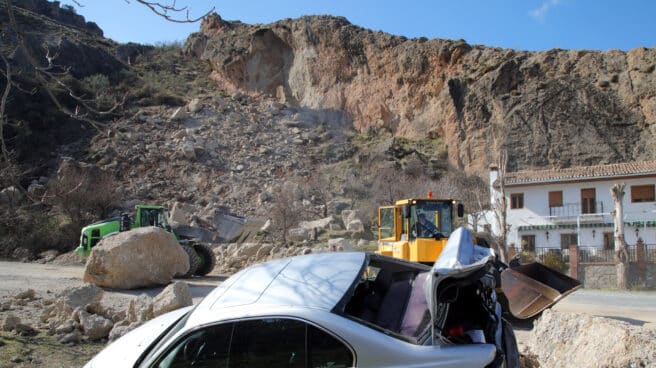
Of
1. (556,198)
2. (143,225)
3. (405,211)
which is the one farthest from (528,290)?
(556,198)

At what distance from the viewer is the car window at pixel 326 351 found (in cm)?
279

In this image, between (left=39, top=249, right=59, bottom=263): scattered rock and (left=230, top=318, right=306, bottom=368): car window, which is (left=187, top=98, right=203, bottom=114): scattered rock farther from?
(left=230, top=318, right=306, bottom=368): car window

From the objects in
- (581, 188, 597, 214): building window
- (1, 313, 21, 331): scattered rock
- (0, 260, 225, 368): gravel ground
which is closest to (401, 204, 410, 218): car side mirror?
(0, 260, 225, 368): gravel ground

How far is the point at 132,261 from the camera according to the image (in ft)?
42.0

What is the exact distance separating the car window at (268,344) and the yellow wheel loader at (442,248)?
4687 mm

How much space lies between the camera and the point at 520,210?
32438mm

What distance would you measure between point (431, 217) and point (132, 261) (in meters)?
7.35

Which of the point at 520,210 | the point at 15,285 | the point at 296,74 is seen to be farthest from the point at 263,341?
the point at 296,74

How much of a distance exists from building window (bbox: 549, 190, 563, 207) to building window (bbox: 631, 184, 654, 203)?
3.80 m

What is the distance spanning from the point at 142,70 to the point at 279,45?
17.7 metres

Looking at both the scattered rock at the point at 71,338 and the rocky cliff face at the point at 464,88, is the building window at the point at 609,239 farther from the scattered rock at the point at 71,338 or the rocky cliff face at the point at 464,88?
the scattered rock at the point at 71,338

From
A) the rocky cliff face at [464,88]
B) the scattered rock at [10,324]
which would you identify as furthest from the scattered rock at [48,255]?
the rocky cliff face at [464,88]

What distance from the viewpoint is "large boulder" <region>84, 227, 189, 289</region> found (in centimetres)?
1266

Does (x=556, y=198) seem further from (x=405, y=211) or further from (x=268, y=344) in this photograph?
(x=268, y=344)
